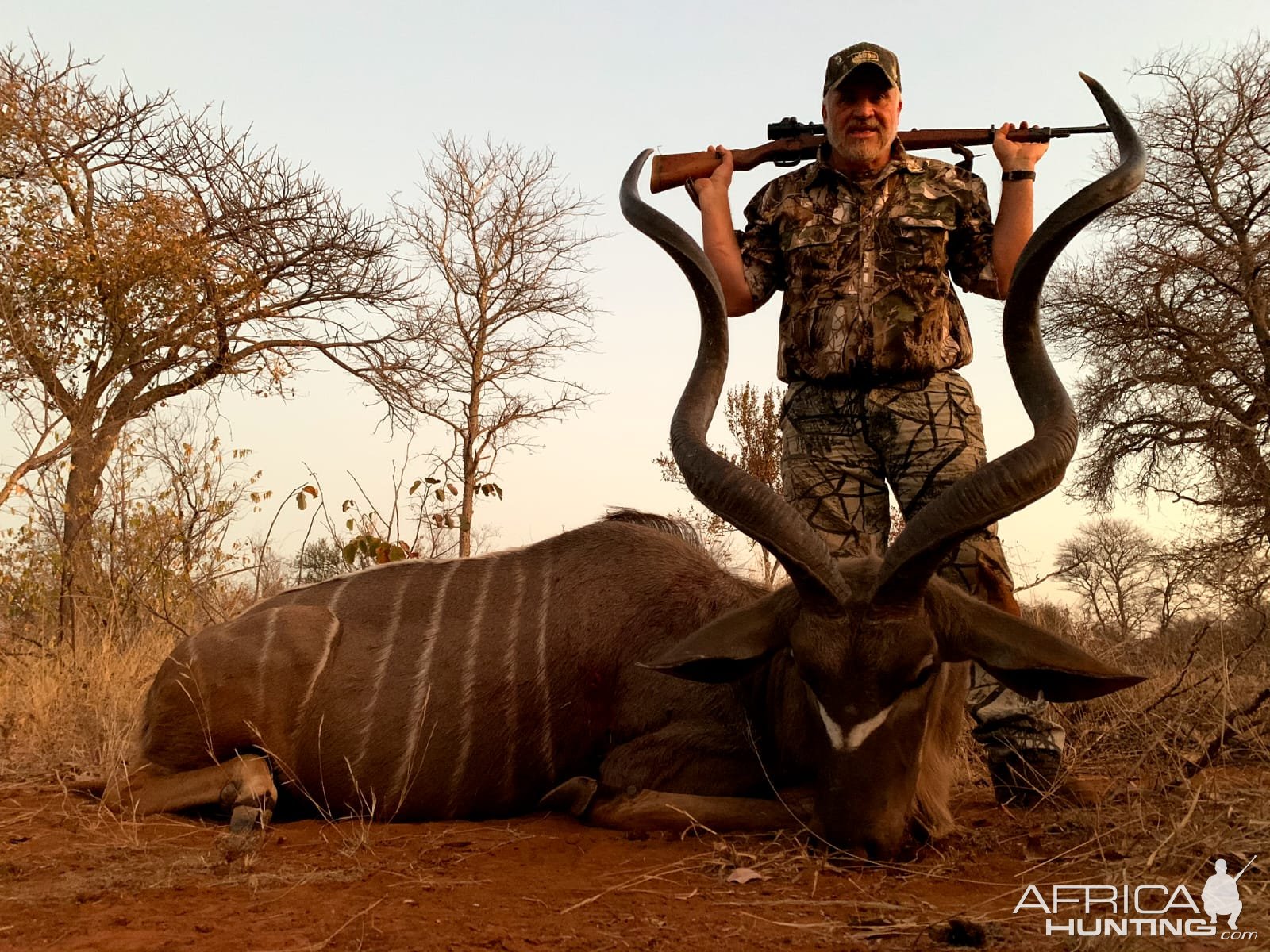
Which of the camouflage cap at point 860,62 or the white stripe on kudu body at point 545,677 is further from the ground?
the camouflage cap at point 860,62

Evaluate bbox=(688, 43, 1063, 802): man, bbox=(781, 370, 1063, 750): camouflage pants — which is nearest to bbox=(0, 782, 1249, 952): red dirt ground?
bbox=(781, 370, 1063, 750): camouflage pants

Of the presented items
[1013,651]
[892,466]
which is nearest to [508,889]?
[1013,651]

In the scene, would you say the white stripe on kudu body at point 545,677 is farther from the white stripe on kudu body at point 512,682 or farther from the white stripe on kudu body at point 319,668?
the white stripe on kudu body at point 319,668

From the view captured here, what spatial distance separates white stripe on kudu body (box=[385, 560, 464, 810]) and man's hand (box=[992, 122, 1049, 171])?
8.65 feet

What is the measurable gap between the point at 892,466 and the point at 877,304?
0.58 metres

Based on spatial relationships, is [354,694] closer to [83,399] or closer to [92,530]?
[92,530]

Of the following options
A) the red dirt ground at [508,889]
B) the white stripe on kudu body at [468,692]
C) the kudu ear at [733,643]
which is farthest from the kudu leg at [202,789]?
the kudu ear at [733,643]

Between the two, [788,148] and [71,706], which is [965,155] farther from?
[71,706]

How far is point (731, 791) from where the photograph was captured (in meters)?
3.35

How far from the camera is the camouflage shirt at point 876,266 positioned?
3912mm

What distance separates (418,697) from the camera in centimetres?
381

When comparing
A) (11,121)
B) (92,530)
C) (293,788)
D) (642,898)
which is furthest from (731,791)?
(11,121)

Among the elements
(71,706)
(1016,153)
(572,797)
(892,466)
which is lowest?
(572,797)

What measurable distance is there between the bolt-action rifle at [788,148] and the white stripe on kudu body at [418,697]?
1927 mm
